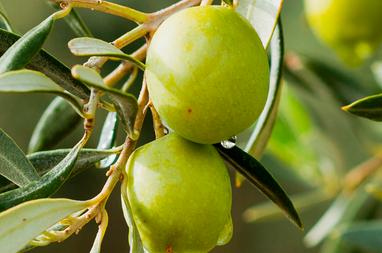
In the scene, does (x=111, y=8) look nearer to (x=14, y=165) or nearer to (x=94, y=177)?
(x=14, y=165)

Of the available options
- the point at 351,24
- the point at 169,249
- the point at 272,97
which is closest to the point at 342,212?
the point at 351,24

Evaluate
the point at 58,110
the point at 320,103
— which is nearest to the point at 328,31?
the point at 320,103

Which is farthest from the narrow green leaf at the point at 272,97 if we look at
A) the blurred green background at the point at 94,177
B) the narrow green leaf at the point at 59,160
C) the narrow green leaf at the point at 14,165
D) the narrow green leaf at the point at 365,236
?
Answer: the blurred green background at the point at 94,177

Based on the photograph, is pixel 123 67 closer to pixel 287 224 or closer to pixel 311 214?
pixel 311 214

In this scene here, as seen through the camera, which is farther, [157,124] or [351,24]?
[351,24]

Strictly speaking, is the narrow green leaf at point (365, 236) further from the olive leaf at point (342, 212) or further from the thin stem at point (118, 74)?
the thin stem at point (118, 74)

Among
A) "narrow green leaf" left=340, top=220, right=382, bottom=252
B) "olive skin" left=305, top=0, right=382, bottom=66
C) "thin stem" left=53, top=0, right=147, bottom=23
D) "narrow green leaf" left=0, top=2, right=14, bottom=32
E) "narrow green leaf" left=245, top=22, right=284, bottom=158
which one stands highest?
"thin stem" left=53, top=0, right=147, bottom=23

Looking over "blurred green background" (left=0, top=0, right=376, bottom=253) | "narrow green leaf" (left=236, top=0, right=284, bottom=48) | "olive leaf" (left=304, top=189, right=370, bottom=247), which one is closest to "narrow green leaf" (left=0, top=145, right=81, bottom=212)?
"narrow green leaf" (left=236, top=0, right=284, bottom=48)

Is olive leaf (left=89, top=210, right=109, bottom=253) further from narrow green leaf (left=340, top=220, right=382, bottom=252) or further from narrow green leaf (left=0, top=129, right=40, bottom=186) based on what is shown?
narrow green leaf (left=340, top=220, right=382, bottom=252)
